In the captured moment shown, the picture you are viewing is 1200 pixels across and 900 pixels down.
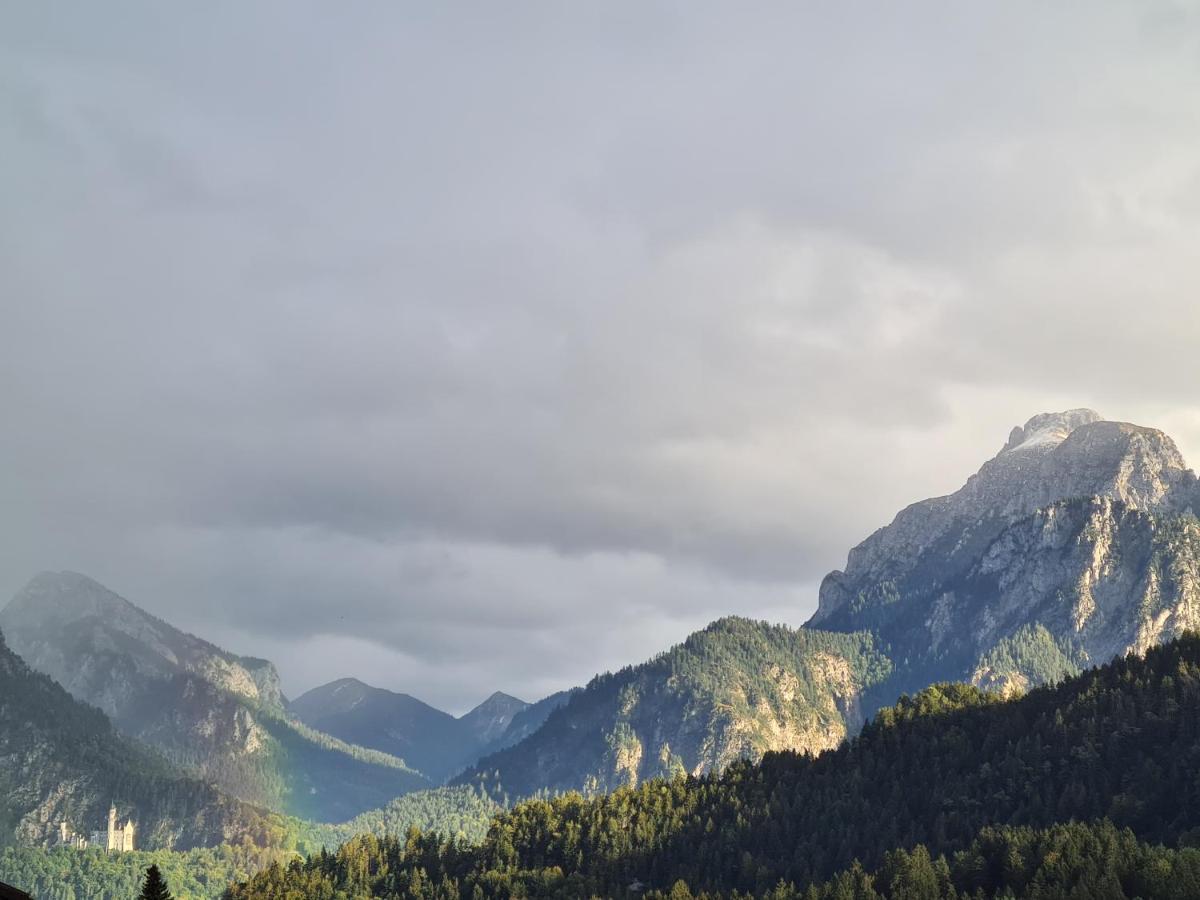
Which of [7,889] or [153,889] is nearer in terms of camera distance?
[7,889]

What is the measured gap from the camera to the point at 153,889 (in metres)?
133

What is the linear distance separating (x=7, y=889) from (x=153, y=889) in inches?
789

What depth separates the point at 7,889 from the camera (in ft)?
378
